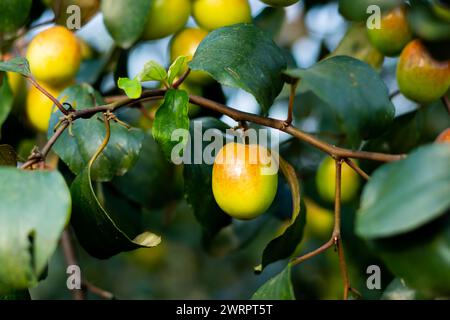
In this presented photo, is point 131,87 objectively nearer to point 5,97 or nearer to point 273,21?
point 5,97

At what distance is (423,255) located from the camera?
60 cm

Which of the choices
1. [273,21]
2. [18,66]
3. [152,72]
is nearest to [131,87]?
[152,72]

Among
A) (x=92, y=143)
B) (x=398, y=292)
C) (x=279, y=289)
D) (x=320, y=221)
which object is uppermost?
(x=92, y=143)

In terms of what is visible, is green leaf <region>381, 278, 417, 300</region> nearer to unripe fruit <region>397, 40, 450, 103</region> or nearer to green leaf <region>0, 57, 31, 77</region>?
unripe fruit <region>397, 40, 450, 103</region>

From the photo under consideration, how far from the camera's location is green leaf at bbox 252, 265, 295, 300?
73cm

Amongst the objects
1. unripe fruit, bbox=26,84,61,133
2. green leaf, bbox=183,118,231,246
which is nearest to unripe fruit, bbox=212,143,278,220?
green leaf, bbox=183,118,231,246

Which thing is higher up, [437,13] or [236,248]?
[437,13]

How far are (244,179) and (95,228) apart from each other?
0.57ft

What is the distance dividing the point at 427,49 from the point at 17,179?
47cm

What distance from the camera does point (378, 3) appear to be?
2.87 ft

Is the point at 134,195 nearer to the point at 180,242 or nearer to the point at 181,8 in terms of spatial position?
the point at 181,8

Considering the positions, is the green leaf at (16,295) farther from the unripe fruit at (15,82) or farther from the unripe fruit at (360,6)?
the unripe fruit at (360,6)
